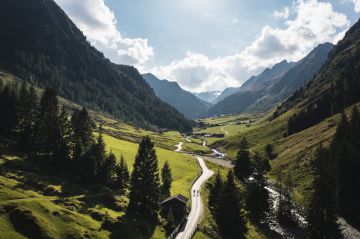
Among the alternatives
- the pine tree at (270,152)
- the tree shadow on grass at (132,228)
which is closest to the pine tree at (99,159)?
the tree shadow on grass at (132,228)

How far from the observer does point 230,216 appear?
309ft

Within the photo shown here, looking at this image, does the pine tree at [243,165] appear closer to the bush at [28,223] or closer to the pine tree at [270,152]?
the pine tree at [270,152]

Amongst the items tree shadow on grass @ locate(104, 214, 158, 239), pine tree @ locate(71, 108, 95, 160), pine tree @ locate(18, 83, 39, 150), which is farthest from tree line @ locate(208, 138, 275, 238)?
pine tree @ locate(18, 83, 39, 150)

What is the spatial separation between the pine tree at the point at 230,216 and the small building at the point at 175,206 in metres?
10.4

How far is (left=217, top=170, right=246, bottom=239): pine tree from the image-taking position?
92.8 metres

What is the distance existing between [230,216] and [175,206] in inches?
564

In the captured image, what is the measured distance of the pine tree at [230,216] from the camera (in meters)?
92.8

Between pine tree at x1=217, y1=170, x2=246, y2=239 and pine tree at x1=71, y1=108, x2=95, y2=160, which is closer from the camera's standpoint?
pine tree at x1=217, y1=170, x2=246, y2=239

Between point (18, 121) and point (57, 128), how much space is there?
13856 millimetres

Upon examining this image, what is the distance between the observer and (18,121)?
10944 cm

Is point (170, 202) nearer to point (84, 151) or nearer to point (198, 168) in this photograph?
point (84, 151)

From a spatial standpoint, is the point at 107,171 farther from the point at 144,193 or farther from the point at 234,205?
the point at 234,205

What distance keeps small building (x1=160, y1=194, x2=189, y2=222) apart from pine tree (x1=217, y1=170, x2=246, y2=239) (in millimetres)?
10410

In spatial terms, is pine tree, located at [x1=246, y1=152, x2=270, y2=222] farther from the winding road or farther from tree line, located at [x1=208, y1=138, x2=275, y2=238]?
the winding road
